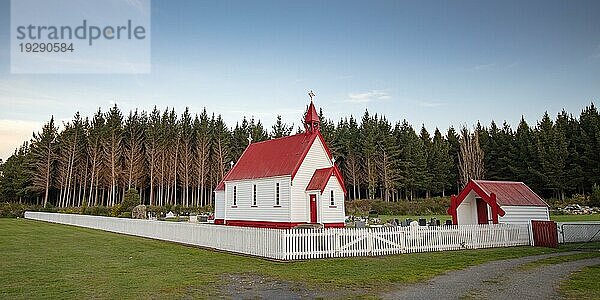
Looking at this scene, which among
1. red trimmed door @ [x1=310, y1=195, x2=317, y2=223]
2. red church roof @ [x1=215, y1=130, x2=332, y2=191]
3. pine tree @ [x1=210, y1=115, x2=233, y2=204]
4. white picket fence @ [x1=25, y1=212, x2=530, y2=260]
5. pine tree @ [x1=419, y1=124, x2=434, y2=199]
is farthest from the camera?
pine tree @ [x1=419, y1=124, x2=434, y2=199]

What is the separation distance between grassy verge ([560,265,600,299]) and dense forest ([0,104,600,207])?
58240mm

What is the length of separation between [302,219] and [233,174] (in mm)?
8805

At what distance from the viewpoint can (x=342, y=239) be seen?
18125 mm

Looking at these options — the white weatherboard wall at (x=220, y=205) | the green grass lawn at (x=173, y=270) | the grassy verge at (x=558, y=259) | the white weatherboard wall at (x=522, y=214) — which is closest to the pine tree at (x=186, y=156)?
the white weatherboard wall at (x=220, y=205)

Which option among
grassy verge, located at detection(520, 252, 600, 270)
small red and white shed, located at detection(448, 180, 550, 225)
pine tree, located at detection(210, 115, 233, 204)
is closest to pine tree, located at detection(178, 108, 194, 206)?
pine tree, located at detection(210, 115, 233, 204)

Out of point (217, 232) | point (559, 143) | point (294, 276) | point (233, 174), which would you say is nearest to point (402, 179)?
point (559, 143)

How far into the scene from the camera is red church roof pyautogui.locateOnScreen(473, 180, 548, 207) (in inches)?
963

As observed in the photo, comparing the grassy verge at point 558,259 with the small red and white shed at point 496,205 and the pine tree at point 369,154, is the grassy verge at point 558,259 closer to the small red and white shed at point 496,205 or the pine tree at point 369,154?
the small red and white shed at point 496,205

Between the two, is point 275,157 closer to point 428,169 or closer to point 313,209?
point 313,209

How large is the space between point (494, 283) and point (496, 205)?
13.0m

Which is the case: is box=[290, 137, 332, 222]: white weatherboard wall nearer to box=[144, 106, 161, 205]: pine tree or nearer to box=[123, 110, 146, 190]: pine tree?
box=[123, 110, 146, 190]: pine tree

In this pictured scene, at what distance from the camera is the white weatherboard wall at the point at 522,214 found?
24.2 metres

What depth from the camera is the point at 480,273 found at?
13.6 metres

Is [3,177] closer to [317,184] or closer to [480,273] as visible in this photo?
[317,184]
